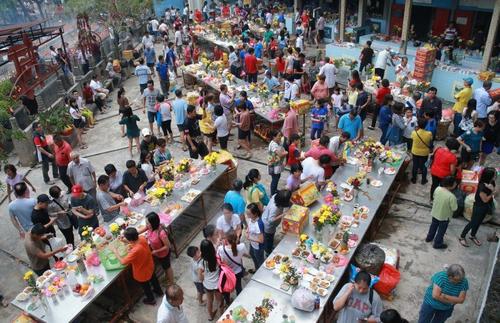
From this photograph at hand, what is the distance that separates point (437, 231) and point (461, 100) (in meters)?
4.96

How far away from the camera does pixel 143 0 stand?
26609 mm

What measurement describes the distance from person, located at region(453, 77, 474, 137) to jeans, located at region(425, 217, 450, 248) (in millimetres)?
4362

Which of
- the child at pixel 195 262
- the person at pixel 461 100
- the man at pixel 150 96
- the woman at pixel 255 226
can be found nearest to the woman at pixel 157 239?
the child at pixel 195 262

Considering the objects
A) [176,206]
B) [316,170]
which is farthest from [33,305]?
[316,170]

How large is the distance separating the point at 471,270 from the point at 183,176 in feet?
20.0

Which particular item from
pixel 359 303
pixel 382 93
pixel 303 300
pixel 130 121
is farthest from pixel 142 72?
pixel 359 303

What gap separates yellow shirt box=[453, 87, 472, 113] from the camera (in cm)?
1106

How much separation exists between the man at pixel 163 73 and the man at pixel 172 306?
466 inches

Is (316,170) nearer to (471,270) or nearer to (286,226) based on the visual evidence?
(286,226)

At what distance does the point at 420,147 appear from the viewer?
9148mm

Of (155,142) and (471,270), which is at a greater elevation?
(155,142)

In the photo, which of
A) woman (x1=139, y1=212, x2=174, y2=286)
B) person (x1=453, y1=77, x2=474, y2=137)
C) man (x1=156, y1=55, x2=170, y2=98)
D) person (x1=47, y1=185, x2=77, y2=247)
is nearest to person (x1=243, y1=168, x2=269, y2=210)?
woman (x1=139, y1=212, x2=174, y2=286)

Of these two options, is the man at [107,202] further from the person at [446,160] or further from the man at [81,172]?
the person at [446,160]

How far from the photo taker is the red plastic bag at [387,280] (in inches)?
269
